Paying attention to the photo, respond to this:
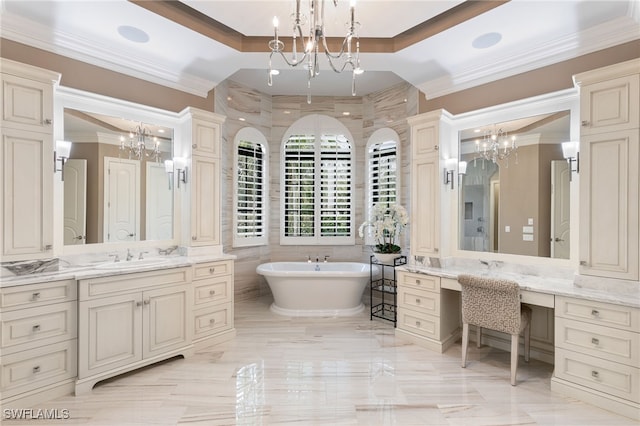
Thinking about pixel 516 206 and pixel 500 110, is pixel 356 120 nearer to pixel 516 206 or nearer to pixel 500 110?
pixel 500 110

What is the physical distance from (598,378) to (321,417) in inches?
85.3

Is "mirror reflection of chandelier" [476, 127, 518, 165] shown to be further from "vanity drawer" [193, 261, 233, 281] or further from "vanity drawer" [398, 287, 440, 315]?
"vanity drawer" [193, 261, 233, 281]

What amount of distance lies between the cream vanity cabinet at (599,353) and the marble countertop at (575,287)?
6cm

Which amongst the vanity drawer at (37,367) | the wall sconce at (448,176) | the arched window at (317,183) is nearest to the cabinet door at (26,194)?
the vanity drawer at (37,367)

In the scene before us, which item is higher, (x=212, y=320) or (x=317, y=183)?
(x=317, y=183)

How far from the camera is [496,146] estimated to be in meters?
3.62

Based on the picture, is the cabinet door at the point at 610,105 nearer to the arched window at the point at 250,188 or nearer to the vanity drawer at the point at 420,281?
the vanity drawer at the point at 420,281

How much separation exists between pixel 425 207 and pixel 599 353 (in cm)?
202

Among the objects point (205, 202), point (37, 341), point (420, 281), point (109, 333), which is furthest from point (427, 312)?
point (37, 341)

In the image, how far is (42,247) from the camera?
275cm

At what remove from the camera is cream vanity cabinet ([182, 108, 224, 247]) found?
12.4 ft

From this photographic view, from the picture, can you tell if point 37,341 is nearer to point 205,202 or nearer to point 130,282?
point 130,282

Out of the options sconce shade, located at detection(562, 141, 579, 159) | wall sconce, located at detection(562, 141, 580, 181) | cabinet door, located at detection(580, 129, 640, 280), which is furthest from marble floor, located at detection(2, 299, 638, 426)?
sconce shade, located at detection(562, 141, 579, 159)

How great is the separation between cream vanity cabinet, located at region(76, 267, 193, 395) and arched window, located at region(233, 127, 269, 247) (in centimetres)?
192
